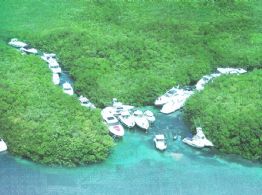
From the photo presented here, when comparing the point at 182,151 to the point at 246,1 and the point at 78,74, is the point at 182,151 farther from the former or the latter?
the point at 246,1

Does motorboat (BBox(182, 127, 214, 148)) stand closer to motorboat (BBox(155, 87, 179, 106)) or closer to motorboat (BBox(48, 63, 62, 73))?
motorboat (BBox(155, 87, 179, 106))

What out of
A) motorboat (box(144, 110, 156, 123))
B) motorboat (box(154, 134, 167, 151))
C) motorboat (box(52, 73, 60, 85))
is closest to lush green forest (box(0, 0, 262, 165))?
motorboat (box(52, 73, 60, 85))

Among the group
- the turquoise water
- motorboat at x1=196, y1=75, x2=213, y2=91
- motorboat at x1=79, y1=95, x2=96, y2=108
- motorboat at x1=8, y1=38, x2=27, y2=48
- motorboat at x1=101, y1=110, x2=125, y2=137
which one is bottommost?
the turquoise water

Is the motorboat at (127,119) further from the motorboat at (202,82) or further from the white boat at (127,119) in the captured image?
the motorboat at (202,82)

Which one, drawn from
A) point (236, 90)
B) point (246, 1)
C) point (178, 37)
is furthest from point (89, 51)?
point (246, 1)

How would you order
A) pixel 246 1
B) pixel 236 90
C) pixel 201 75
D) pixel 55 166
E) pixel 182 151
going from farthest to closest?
pixel 246 1 < pixel 201 75 < pixel 236 90 < pixel 182 151 < pixel 55 166
